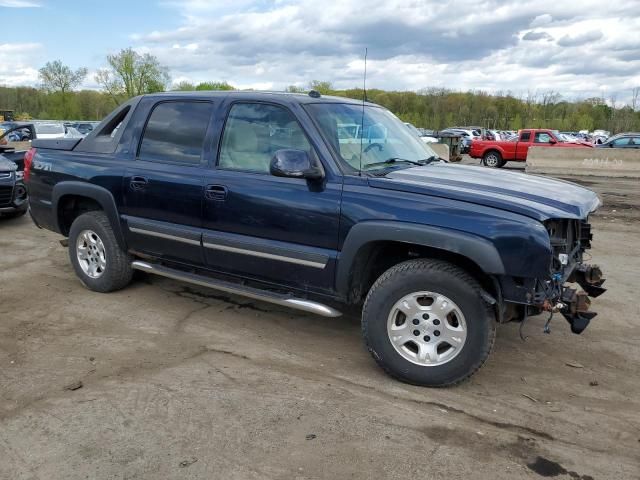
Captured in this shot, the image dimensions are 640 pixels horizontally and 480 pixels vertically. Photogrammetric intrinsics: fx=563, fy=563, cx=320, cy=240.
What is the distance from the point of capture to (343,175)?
3.85 metres

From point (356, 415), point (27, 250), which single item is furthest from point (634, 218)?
point (27, 250)

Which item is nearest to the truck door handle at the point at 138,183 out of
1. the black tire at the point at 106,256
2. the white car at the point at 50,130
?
the black tire at the point at 106,256

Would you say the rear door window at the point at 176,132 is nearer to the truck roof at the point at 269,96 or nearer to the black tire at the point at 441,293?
the truck roof at the point at 269,96

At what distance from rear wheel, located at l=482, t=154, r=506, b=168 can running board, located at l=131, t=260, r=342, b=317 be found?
20.6 m

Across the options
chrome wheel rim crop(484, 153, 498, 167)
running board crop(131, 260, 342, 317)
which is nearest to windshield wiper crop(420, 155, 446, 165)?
running board crop(131, 260, 342, 317)

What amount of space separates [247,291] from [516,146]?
69.3ft

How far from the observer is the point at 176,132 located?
4750mm

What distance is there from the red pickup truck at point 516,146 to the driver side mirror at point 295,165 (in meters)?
20.5

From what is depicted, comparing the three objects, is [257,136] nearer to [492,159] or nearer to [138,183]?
[138,183]

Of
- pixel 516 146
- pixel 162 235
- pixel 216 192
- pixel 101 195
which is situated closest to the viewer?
pixel 216 192

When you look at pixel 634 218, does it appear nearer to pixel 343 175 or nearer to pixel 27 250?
pixel 343 175

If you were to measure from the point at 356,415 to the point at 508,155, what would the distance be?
21.7m

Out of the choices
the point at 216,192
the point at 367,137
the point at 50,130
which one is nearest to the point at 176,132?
the point at 216,192

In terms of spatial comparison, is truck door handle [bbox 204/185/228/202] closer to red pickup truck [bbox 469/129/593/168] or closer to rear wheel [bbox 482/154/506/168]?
red pickup truck [bbox 469/129/593/168]
